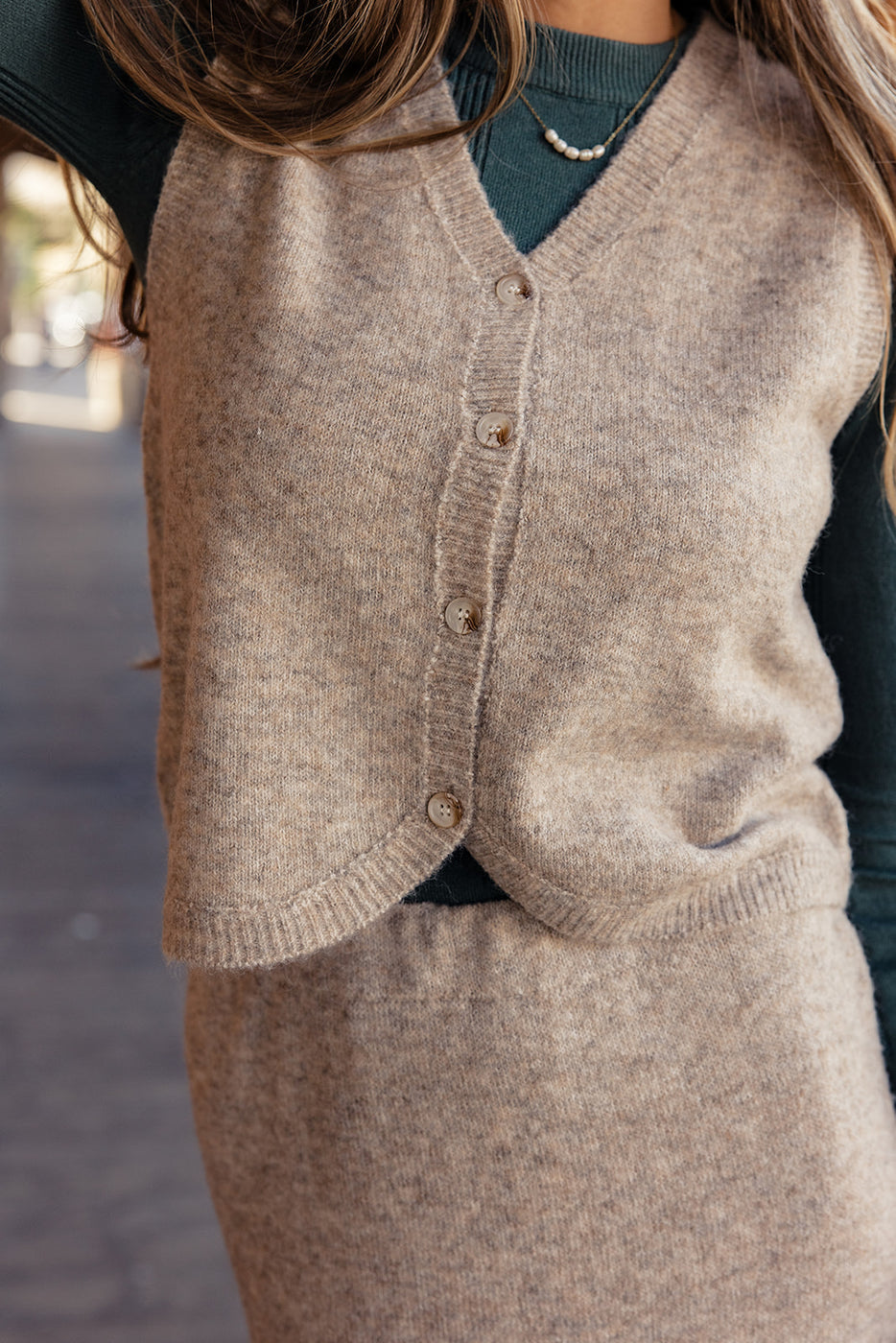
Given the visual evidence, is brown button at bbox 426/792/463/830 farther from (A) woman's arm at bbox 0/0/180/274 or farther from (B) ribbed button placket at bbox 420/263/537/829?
(A) woman's arm at bbox 0/0/180/274

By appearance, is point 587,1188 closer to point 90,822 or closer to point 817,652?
point 817,652

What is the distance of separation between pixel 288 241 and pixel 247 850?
36 centimetres

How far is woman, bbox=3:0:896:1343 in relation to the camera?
2.49 feet

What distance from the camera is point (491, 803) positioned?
0.80m

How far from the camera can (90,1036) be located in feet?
8.34

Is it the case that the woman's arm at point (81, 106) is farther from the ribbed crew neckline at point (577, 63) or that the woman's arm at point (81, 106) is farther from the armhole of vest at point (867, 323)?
the armhole of vest at point (867, 323)

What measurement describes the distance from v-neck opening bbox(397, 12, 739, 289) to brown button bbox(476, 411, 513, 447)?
0.10 m

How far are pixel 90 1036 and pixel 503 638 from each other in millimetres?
2060

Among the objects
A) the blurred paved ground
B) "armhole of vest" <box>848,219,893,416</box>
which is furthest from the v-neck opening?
the blurred paved ground

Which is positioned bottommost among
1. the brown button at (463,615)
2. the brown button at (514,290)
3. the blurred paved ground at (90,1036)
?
the blurred paved ground at (90,1036)

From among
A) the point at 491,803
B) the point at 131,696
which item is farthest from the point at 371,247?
the point at 131,696

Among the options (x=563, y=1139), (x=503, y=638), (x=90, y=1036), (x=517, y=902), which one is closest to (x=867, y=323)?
(x=503, y=638)

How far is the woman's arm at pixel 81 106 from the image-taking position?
2.51 ft

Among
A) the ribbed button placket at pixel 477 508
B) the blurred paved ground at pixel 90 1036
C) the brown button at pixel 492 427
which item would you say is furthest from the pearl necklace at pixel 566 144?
the blurred paved ground at pixel 90 1036
